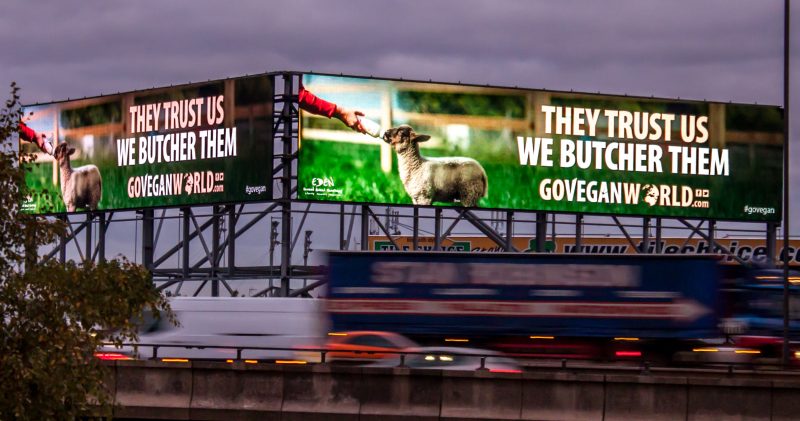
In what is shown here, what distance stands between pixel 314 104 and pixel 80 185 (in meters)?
13.8

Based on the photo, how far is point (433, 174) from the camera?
66.1m

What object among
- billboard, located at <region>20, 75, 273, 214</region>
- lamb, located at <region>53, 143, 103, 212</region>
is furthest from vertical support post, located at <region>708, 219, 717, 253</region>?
lamb, located at <region>53, 143, 103, 212</region>

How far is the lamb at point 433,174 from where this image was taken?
215ft

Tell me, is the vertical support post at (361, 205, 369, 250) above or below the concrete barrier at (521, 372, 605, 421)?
above

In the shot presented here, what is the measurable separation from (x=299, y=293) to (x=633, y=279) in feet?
83.8

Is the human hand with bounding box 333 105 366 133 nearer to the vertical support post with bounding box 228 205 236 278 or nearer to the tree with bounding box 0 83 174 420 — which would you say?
the vertical support post with bounding box 228 205 236 278

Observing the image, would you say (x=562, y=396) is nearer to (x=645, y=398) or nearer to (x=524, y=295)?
(x=645, y=398)

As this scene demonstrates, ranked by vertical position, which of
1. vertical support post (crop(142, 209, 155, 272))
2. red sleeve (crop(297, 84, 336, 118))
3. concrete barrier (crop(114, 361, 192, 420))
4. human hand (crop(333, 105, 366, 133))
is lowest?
concrete barrier (crop(114, 361, 192, 420))

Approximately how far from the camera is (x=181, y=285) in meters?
68.9

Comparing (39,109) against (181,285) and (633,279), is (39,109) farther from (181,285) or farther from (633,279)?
(633,279)

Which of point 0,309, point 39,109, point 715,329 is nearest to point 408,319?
point 715,329

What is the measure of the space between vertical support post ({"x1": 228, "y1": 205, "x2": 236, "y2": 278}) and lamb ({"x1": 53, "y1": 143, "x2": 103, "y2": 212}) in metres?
8.05

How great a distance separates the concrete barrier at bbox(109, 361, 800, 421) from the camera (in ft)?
97.3

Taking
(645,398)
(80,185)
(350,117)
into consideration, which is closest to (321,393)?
(645,398)
